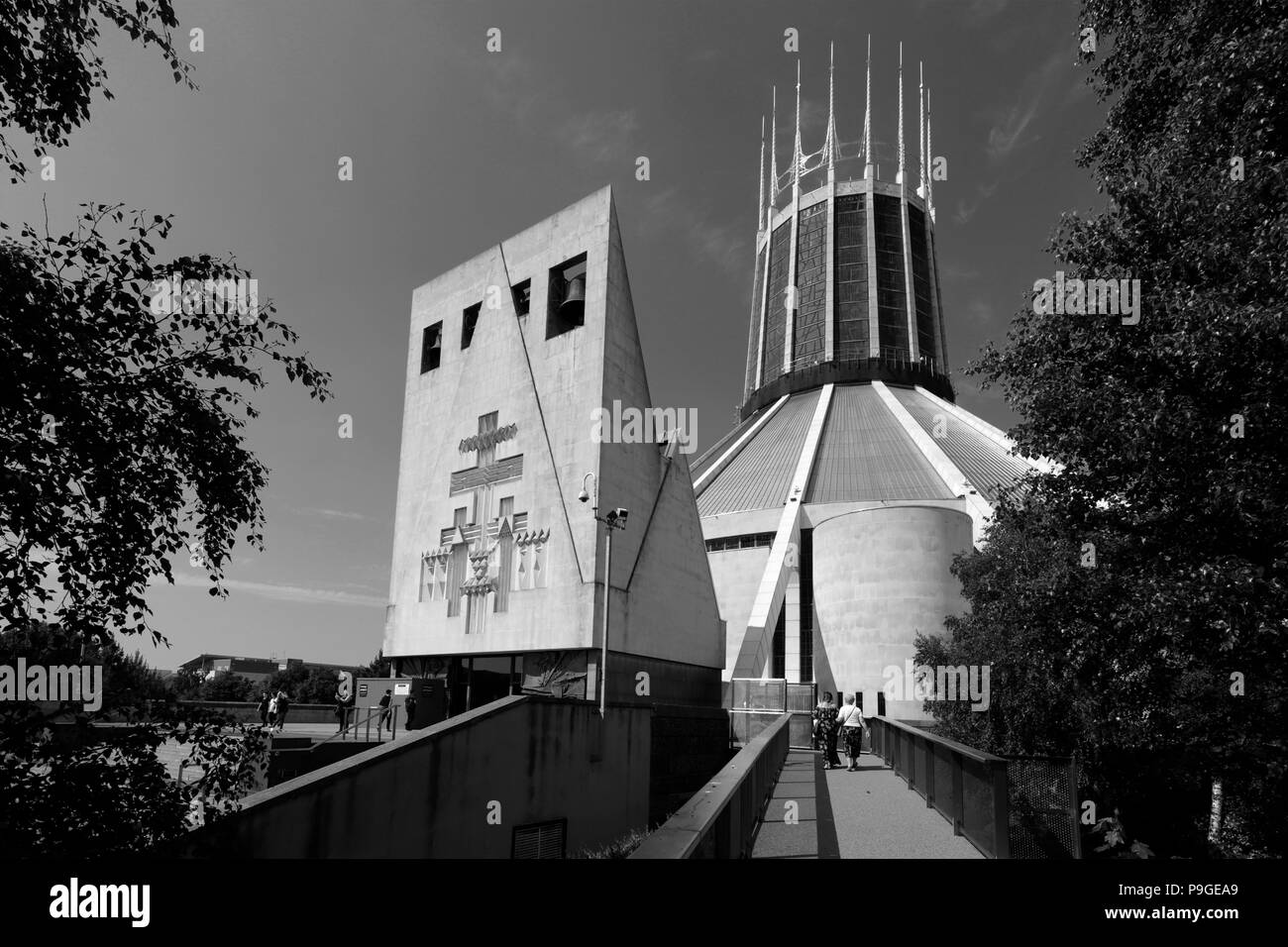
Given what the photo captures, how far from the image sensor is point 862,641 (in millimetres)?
35188

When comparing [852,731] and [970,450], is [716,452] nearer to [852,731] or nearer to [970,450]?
[970,450]

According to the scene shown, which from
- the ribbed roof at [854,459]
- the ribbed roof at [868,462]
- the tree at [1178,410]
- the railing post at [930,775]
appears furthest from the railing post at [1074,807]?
the ribbed roof at [868,462]

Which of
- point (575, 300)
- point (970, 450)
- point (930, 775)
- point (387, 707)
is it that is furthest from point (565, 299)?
point (970, 450)

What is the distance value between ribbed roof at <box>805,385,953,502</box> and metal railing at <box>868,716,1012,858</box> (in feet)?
103

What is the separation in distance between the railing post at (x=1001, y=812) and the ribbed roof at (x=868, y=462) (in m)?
37.5

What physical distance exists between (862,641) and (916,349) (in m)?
33.1

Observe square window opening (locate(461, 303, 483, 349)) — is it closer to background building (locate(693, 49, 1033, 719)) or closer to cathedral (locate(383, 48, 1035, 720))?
cathedral (locate(383, 48, 1035, 720))

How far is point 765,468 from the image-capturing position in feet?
169

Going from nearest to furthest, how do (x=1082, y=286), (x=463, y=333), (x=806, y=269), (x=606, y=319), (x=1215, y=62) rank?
1. (x=1215, y=62)
2. (x=1082, y=286)
3. (x=606, y=319)
4. (x=463, y=333)
5. (x=806, y=269)

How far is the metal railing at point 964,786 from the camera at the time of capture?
7.14 metres

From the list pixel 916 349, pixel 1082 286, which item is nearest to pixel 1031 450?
pixel 1082 286

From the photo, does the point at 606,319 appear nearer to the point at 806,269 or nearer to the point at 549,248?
the point at 549,248

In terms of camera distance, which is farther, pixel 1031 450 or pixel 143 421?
pixel 1031 450

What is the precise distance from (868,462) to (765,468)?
6.34 meters
